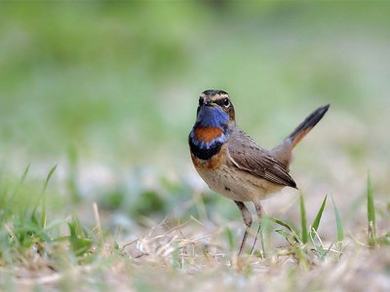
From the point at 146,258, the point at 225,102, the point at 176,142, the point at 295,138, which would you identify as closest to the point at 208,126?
the point at 225,102

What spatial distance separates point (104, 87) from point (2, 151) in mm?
2981

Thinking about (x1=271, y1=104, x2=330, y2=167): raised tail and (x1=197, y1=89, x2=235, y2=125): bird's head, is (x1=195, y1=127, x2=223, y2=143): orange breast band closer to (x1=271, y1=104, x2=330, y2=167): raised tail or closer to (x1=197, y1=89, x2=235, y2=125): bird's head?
(x1=197, y1=89, x2=235, y2=125): bird's head

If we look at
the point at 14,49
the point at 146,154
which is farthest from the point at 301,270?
the point at 14,49

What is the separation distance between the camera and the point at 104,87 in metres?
11.4

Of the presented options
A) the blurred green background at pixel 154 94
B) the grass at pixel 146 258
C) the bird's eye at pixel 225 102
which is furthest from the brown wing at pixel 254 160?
the blurred green background at pixel 154 94

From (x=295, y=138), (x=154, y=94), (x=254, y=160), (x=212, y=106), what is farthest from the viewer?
(x=154, y=94)

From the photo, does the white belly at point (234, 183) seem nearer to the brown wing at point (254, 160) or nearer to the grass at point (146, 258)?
the brown wing at point (254, 160)

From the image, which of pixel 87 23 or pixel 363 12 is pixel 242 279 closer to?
pixel 87 23

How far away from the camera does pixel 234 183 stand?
6004mm

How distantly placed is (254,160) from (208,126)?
42cm

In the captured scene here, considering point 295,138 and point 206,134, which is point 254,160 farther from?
point 295,138

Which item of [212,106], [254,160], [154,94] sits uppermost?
[212,106]

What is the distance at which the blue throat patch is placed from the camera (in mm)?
5934

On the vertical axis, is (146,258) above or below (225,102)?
below
